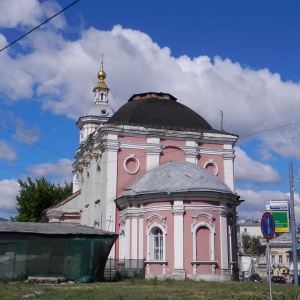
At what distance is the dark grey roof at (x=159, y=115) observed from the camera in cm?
3694

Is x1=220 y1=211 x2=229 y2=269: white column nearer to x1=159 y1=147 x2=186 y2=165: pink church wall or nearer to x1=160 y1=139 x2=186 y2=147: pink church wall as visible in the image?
x1=159 y1=147 x2=186 y2=165: pink church wall

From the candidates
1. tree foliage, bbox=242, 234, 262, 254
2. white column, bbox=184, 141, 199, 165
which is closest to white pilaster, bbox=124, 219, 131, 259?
white column, bbox=184, 141, 199, 165

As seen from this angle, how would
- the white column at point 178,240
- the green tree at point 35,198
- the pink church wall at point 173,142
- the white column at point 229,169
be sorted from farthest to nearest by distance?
the green tree at point 35,198
the white column at point 229,169
the pink church wall at point 173,142
the white column at point 178,240

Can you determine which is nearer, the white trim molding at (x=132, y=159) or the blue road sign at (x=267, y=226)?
the blue road sign at (x=267, y=226)

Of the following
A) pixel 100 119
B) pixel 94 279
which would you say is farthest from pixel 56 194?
pixel 94 279

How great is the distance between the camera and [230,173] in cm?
3800

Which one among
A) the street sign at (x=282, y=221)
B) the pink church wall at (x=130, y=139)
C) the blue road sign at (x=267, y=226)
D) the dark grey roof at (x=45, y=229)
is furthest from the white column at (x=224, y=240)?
the blue road sign at (x=267, y=226)

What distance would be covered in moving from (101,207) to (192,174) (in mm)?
7104

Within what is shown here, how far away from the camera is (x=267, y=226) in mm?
13375

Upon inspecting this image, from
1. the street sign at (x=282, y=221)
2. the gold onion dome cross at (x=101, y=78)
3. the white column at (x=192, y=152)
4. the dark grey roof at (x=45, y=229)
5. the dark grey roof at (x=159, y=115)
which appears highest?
the gold onion dome cross at (x=101, y=78)

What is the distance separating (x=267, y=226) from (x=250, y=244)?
98.3 metres

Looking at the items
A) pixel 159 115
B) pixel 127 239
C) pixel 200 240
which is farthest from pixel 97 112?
pixel 200 240

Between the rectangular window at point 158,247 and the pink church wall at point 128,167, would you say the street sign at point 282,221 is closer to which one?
the rectangular window at point 158,247

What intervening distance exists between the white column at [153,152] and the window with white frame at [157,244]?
5845 millimetres
